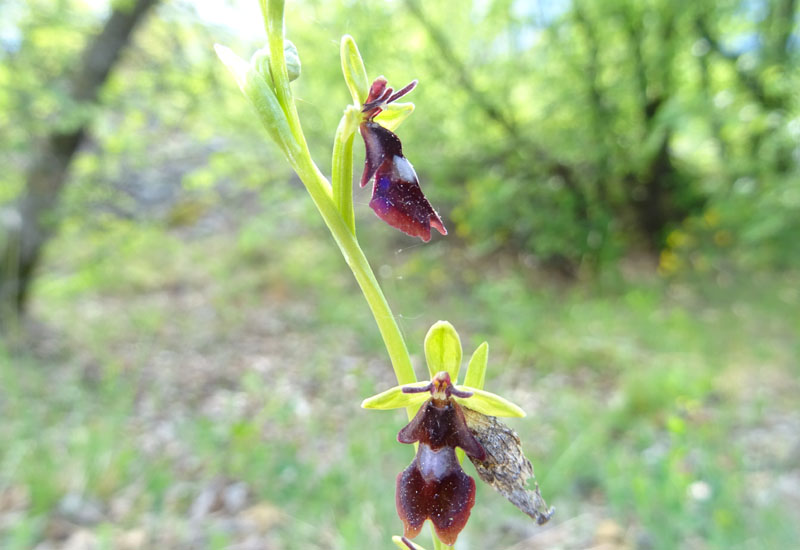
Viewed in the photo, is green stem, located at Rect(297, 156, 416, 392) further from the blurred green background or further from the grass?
the blurred green background

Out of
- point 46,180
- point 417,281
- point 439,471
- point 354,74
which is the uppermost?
point 417,281

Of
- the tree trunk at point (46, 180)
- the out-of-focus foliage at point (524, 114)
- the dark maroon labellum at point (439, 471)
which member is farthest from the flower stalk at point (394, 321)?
the tree trunk at point (46, 180)

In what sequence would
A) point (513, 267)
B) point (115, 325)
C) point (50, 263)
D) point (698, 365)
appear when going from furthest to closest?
point (513, 267), point (50, 263), point (115, 325), point (698, 365)

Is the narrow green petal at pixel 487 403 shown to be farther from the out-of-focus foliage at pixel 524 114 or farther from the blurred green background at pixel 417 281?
the out-of-focus foliage at pixel 524 114

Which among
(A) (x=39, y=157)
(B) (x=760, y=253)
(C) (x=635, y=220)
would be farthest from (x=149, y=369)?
(C) (x=635, y=220)

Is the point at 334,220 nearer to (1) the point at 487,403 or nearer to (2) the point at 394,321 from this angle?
(2) the point at 394,321

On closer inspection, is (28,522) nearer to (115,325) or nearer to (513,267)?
(115,325)

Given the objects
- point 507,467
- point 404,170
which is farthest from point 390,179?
point 507,467
